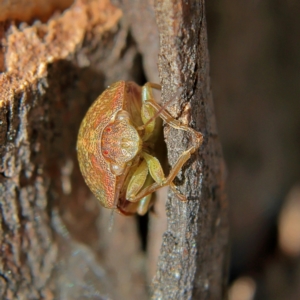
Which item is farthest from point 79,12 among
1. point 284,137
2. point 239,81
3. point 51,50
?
point 284,137

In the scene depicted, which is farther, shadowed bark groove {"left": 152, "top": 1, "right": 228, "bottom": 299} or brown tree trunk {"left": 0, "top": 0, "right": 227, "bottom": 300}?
brown tree trunk {"left": 0, "top": 0, "right": 227, "bottom": 300}

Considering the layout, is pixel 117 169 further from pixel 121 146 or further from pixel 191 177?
pixel 191 177

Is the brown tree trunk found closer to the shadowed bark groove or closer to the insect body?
the shadowed bark groove

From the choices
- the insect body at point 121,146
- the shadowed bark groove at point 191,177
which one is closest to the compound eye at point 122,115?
the insect body at point 121,146

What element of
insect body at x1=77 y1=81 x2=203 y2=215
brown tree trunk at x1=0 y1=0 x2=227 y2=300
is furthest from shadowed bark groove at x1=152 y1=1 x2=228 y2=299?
insect body at x1=77 y1=81 x2=203 y2=215

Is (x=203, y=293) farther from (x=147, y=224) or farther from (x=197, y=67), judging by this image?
(x=197, y=67)

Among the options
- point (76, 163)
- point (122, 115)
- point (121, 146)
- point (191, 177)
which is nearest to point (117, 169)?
point (121, 146)

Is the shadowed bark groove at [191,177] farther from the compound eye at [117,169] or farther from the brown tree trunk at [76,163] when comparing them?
the compound eye at [117,169]
